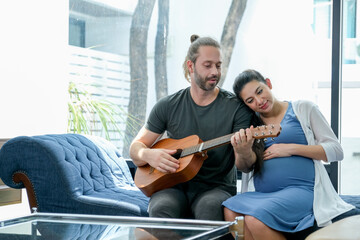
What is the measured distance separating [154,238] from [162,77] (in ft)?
10.6

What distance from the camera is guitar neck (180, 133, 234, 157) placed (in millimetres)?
2324

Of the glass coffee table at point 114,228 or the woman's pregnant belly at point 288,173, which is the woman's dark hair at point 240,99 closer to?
the woman's pregnant belly at point 288,173

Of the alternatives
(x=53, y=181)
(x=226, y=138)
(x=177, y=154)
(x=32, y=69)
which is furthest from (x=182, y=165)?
(x=32, y=69)

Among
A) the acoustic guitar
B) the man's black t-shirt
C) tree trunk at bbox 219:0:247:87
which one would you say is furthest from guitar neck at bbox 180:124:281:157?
tree trunk at bbox 219:0:247:87

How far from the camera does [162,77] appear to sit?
15.9ft

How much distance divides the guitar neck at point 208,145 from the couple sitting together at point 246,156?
0.05 m

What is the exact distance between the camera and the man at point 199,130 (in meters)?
2.42

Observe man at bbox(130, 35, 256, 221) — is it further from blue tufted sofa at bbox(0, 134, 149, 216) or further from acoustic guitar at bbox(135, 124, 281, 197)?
blue tufted sofa at bbox(0, 134, 149, 216)

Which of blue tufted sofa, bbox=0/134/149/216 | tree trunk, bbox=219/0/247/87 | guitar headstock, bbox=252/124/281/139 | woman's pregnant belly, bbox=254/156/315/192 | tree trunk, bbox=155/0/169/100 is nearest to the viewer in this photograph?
guitar headstock, bbox=252/124/281/139

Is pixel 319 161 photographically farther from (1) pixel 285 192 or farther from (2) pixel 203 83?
(2) pixel 203 83

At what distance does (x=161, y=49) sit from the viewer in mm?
4852

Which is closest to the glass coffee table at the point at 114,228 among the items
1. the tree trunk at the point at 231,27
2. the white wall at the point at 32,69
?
the white wall at the point at 32,69

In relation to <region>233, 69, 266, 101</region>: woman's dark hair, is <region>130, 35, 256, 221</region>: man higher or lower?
lower

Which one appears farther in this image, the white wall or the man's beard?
the white wall
